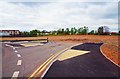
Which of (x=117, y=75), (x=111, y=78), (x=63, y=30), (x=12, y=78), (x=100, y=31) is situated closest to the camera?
(x=12, y=78)

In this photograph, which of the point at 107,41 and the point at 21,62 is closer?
the point at 21,62

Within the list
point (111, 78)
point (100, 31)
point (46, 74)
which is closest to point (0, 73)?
point (46, 74)

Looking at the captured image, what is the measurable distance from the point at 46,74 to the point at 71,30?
309ft

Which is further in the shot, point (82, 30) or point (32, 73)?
point (82, 30)

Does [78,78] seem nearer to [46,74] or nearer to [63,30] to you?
[46,74]

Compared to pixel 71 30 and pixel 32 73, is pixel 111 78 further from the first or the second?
pixel 71 30

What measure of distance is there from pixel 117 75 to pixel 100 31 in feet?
258

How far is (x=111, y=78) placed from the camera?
884cm

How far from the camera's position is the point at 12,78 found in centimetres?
820

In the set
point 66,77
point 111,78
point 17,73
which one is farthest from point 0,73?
point 111,78

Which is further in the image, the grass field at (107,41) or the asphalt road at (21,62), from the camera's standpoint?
the grass field at (107,41)

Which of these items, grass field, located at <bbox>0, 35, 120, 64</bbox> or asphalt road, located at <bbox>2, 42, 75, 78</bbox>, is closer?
asphalt road, located at <bbox>2, 42, 75, 78</bbox>

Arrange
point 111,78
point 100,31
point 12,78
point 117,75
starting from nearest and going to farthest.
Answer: point 12,78, point 111,78, point 117,75, point 100,31

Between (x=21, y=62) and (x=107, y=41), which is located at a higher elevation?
(x=107, y=41)
